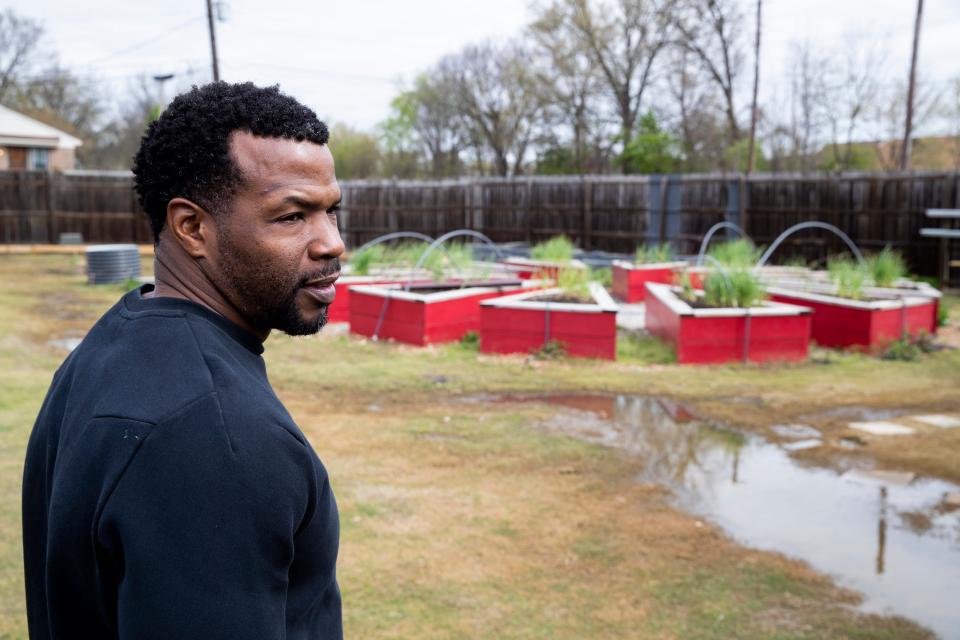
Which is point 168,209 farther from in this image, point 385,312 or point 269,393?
point 385,312

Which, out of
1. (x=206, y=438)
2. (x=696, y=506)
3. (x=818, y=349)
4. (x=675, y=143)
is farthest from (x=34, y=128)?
(x=206, y=438)

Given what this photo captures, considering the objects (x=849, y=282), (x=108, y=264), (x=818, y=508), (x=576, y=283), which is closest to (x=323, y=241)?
(x=818, y=508)

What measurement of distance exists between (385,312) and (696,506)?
6137 millimetres

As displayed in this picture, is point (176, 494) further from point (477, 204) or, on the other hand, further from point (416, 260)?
point (477, 204)

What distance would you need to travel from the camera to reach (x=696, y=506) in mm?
4836

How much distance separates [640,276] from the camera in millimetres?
14664

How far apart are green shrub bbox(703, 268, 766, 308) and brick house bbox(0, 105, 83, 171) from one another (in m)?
31.8

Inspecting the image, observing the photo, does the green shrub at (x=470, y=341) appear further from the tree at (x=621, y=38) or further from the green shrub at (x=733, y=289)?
the tree at (x=621, y=38)

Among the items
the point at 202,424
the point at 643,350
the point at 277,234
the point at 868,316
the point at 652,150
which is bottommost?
the point at 643,350

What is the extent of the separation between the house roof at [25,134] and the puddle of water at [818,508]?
113 ft

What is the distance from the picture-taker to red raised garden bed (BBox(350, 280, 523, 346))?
9.94m

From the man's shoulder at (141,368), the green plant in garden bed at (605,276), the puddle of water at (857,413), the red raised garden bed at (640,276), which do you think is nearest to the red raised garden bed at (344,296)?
the red raised garden bed at (640,276)

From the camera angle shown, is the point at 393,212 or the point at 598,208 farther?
the point at 393,212

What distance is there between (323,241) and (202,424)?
397 mm
